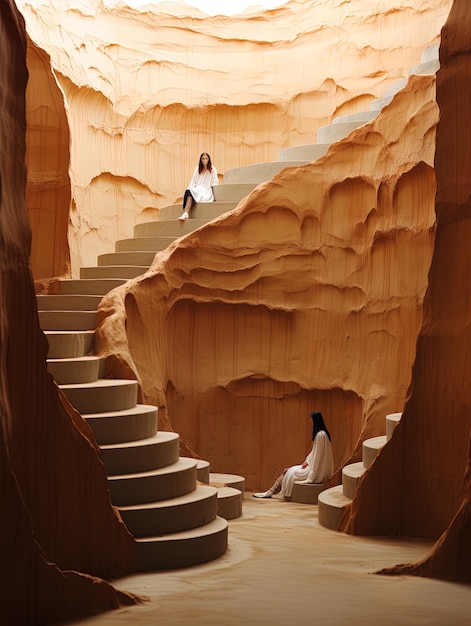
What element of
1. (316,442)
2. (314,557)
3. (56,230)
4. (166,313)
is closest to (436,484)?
(314,557)

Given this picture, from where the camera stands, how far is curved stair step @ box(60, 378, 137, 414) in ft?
27.8

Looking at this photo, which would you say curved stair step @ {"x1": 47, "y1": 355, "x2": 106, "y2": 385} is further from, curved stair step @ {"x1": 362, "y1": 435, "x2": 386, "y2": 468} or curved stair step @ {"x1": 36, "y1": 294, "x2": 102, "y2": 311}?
curved stair step @ {"x1": 362, "y1": 435, "x2": 386, "y2": 468}

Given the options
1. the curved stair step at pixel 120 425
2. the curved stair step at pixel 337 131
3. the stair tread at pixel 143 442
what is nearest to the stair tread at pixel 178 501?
the stair tread at pixel 143 442

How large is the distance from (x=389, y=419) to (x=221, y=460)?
4.77 meters

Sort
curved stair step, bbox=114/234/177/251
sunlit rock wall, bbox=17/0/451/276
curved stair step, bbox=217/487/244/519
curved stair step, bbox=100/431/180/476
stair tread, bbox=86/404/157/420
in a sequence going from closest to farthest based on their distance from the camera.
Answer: curved stair step, bbox=100/431/180/476, stair tread, bbox=86/404/157/420, curved stair step, bbox=217/487/244/519, curved stair step, bbox=114/234/177/251, sunlit rock wall, bbox=17/0/451/276

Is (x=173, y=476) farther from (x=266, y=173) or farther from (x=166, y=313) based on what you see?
(x=266, y=173)

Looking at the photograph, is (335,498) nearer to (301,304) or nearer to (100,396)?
(100,396)

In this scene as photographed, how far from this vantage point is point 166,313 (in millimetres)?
12742

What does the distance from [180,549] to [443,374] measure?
2889 millimetres

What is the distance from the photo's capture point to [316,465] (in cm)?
1202

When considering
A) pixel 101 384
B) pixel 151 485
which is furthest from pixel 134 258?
pixel 151 485

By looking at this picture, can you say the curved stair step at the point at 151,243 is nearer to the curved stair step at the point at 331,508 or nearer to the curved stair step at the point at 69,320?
the curved stair step at the point at 69,320

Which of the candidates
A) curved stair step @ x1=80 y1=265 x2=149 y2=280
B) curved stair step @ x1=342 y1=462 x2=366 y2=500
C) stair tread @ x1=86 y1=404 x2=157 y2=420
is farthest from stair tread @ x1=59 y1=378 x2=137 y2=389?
curved stair step @ x1=80 y1=265 x2=149 y2=280

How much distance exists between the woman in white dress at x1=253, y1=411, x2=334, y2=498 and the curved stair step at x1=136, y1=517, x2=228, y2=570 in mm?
3941
